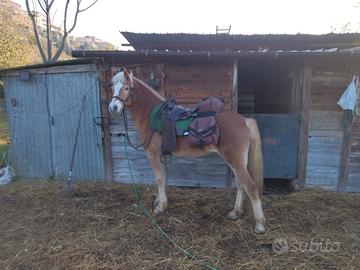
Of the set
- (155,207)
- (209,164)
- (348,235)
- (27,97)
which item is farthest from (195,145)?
(27,97)

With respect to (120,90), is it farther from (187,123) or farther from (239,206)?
(239,206)

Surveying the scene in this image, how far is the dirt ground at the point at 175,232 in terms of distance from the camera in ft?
8.61

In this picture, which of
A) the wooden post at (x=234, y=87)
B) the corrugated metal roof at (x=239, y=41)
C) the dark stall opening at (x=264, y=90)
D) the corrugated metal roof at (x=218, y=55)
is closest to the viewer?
the corrugated metal roof at (x=218, y=55)

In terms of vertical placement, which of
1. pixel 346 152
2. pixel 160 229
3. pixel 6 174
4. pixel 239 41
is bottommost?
pixel 6 174

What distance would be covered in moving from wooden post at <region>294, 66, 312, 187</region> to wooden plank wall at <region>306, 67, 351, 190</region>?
70 mm

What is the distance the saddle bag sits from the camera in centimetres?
314

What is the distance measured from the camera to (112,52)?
13.9 feet

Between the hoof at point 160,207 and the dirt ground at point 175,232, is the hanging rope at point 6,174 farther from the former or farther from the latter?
the hoof at point 160,207

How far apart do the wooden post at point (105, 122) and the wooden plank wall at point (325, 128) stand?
3748mm

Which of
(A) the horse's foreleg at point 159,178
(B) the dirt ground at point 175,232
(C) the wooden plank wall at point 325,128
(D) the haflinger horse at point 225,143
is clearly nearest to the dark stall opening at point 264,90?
(C) the wooden plank wall at point 325,128

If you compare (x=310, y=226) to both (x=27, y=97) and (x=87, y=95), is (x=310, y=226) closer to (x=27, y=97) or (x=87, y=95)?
(x=87, y=95)

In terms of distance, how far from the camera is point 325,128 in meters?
4.50

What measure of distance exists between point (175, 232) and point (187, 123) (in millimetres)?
1396

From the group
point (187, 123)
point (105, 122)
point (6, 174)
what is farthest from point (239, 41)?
point (6, 174)
